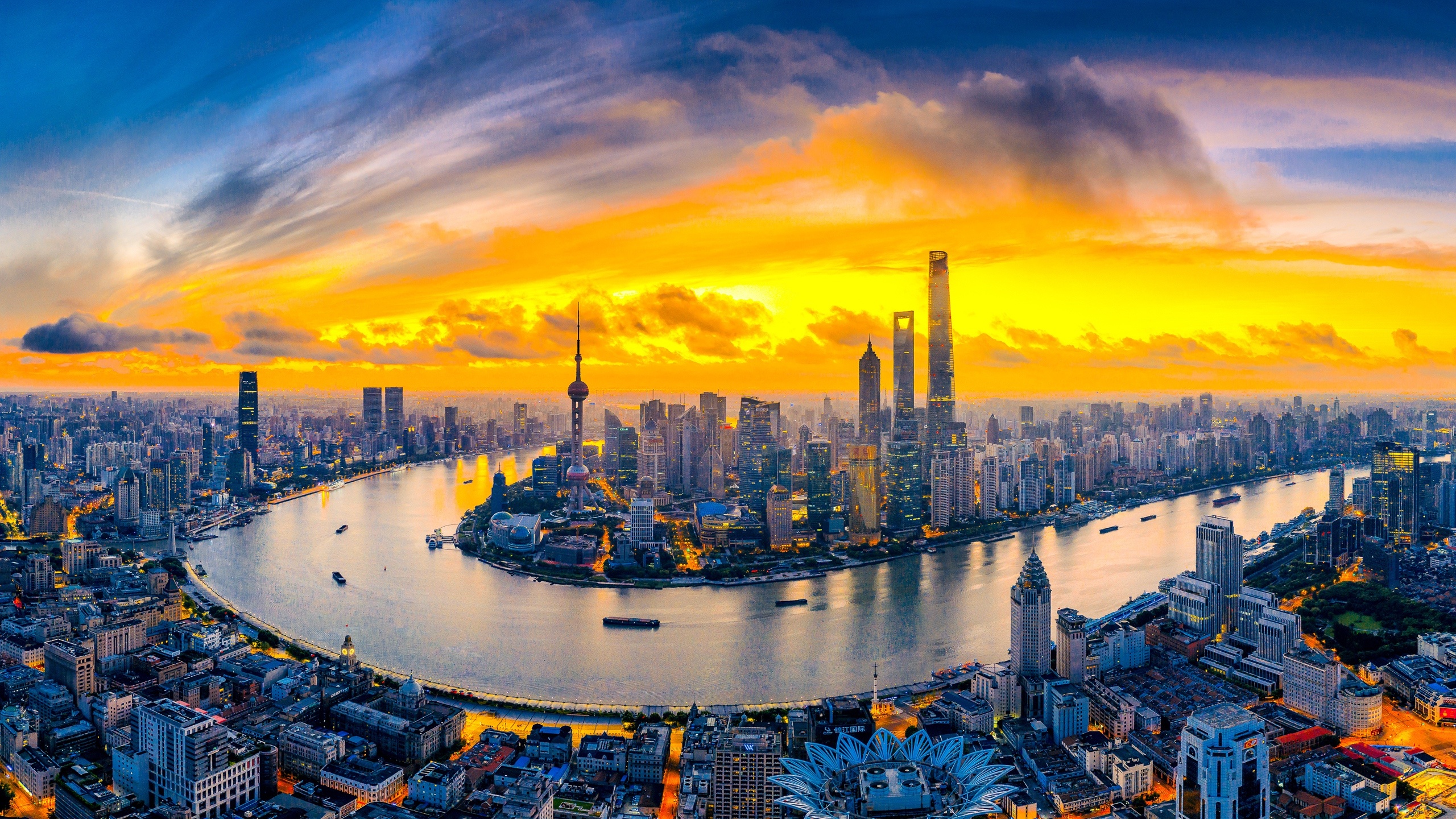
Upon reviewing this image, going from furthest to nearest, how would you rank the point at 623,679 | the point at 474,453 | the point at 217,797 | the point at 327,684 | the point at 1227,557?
the point at 474,453 < the point at 1227,557 < the point at 623,679 < the point at 327,684 < the point at 217,797

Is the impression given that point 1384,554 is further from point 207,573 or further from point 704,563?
point 207,573

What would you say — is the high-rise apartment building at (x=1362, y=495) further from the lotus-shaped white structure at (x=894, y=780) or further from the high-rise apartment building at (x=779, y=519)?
the lotus-shaped white structure at (x=894, y=780)

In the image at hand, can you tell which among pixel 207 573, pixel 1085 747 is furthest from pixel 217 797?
pixel 207 573

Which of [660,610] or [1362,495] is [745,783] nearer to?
[660,610]

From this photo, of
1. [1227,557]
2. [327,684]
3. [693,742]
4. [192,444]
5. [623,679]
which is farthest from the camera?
A: [192,444]

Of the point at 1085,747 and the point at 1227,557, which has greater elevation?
the point at 1227,557

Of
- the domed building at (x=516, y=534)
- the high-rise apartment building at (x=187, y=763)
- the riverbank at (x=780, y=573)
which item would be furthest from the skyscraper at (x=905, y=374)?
the high-rise apartment building at (x=187, y=763)
